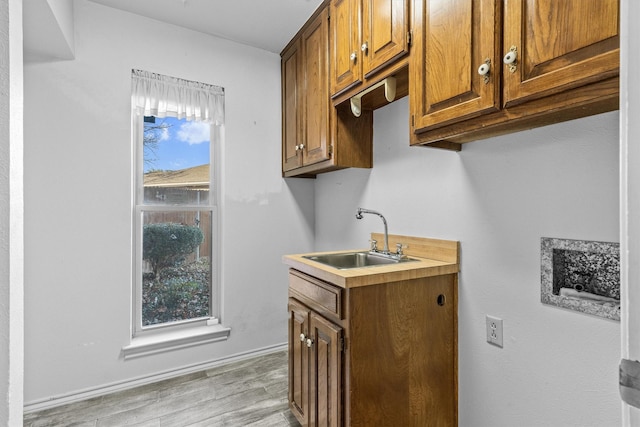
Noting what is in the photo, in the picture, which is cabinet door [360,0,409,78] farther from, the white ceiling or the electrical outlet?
the electrical outlet

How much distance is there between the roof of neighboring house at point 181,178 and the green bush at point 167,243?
0.30m

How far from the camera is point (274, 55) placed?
2.69 meters

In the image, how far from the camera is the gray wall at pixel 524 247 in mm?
1071

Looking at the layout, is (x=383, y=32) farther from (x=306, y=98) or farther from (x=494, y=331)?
(x=494, y=331)

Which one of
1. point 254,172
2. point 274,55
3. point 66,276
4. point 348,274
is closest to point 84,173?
point 66,276

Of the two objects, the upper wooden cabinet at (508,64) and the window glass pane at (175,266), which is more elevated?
the upper wooden cabinet at (508,64)

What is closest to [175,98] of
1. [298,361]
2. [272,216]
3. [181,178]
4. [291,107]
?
[181,178]

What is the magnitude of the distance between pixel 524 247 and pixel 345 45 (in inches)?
54.3

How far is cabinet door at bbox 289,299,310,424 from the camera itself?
5.25 ft

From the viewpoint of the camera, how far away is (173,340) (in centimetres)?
225

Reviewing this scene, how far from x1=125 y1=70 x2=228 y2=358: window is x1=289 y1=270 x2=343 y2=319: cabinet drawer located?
1070 millimetres

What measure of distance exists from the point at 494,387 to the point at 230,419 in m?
1.38

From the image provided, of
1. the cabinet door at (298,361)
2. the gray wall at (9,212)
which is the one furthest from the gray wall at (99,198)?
the gray wall at (9,212)

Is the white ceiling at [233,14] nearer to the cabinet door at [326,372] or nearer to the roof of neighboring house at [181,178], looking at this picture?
the roof of neighboring house at [181,178]
